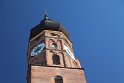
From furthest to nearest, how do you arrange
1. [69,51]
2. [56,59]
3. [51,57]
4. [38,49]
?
[69,51] → [38,49] → [56,59] → [51,57]

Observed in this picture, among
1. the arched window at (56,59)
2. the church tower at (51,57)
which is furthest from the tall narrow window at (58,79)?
the arched window at (56,59)

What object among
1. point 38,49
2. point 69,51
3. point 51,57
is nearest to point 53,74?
point 51,57

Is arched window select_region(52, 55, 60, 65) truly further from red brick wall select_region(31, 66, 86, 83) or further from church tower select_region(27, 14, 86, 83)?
red brick wall select_region(31, 66, 86, 83)

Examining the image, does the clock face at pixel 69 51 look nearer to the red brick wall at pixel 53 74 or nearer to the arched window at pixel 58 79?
the red brick wall at pixel 53 74

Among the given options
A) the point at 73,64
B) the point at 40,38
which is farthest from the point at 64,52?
the point at 40,38

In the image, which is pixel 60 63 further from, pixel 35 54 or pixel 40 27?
pixel 40 27

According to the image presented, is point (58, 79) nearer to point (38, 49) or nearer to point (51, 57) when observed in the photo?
point (51, 57)

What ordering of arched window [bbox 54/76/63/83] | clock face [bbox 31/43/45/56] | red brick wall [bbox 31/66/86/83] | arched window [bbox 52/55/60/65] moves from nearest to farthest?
red brick wall [bbox 31/66/86/83] → arched window [bbox 54/76/63/83] → arched window [bbox 52/55/60/65] → clock face [bbox 31/43/45/56]

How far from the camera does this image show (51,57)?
1430 inches

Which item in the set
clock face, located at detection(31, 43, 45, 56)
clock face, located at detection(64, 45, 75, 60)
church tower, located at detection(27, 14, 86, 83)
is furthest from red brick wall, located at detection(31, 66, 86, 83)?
clock face, located at detection(31, 43, 45, 56)

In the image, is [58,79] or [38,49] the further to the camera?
[38,49]

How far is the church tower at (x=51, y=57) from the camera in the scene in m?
32.5

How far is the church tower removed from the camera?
3253 centimetres

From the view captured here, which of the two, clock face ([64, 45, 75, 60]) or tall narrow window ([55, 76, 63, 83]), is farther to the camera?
clock face ([64, 45, 75, 60])
